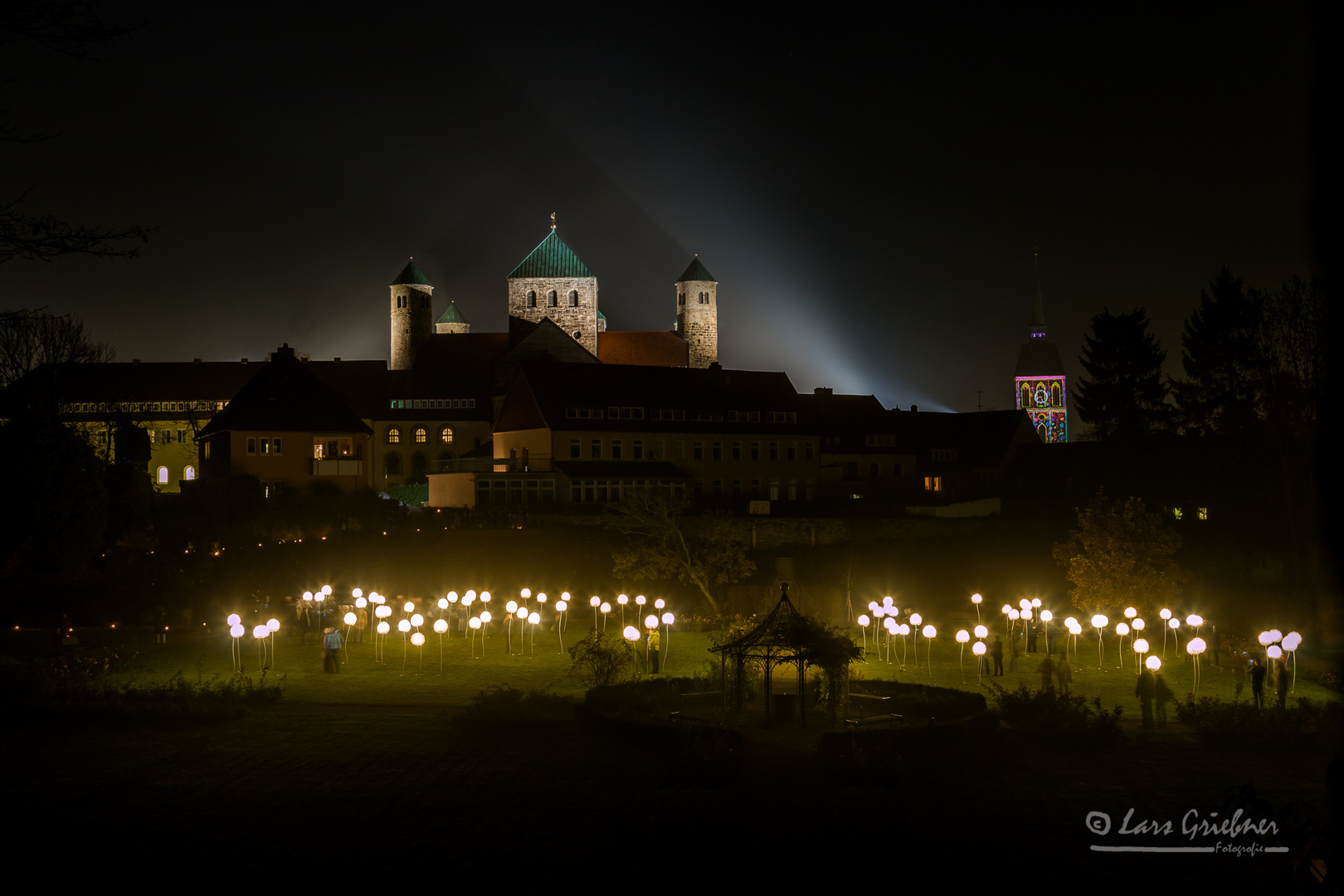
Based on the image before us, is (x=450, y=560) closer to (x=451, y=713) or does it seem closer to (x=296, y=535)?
(x=296, y=535)

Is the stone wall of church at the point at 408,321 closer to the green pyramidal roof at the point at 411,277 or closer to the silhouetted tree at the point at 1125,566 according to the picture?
the green pyramidal roof at the point at 411,277

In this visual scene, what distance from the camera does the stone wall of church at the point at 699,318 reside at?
8831cm

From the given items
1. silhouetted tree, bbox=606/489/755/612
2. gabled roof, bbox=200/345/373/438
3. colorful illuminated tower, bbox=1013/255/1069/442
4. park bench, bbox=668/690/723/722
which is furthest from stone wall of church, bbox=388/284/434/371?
colorful illuminated tower, bbox=1013/255/1069/442

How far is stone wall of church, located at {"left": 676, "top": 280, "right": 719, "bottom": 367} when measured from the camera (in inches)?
3477

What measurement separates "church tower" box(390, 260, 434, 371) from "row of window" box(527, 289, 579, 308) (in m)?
8.06

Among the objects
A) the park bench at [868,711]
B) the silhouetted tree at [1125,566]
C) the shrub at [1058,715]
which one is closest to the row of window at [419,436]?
the silhouetted tree at [1125,566]

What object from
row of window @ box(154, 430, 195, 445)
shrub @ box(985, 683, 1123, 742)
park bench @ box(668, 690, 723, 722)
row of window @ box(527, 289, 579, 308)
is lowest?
park bench @ box(668, 690, 723, 722)

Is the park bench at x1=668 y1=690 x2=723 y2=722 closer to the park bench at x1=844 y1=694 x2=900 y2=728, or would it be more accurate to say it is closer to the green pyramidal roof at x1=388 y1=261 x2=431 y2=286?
the park bench at x1=844 y1=694 x2=900 y2=728

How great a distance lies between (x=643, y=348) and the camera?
8588cm

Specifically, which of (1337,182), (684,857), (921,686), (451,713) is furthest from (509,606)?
(1337,182)

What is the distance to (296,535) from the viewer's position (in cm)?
4319

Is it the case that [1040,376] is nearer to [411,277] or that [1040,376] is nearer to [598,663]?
[411,277]

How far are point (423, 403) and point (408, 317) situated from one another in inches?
694

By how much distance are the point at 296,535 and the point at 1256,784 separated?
116ft
